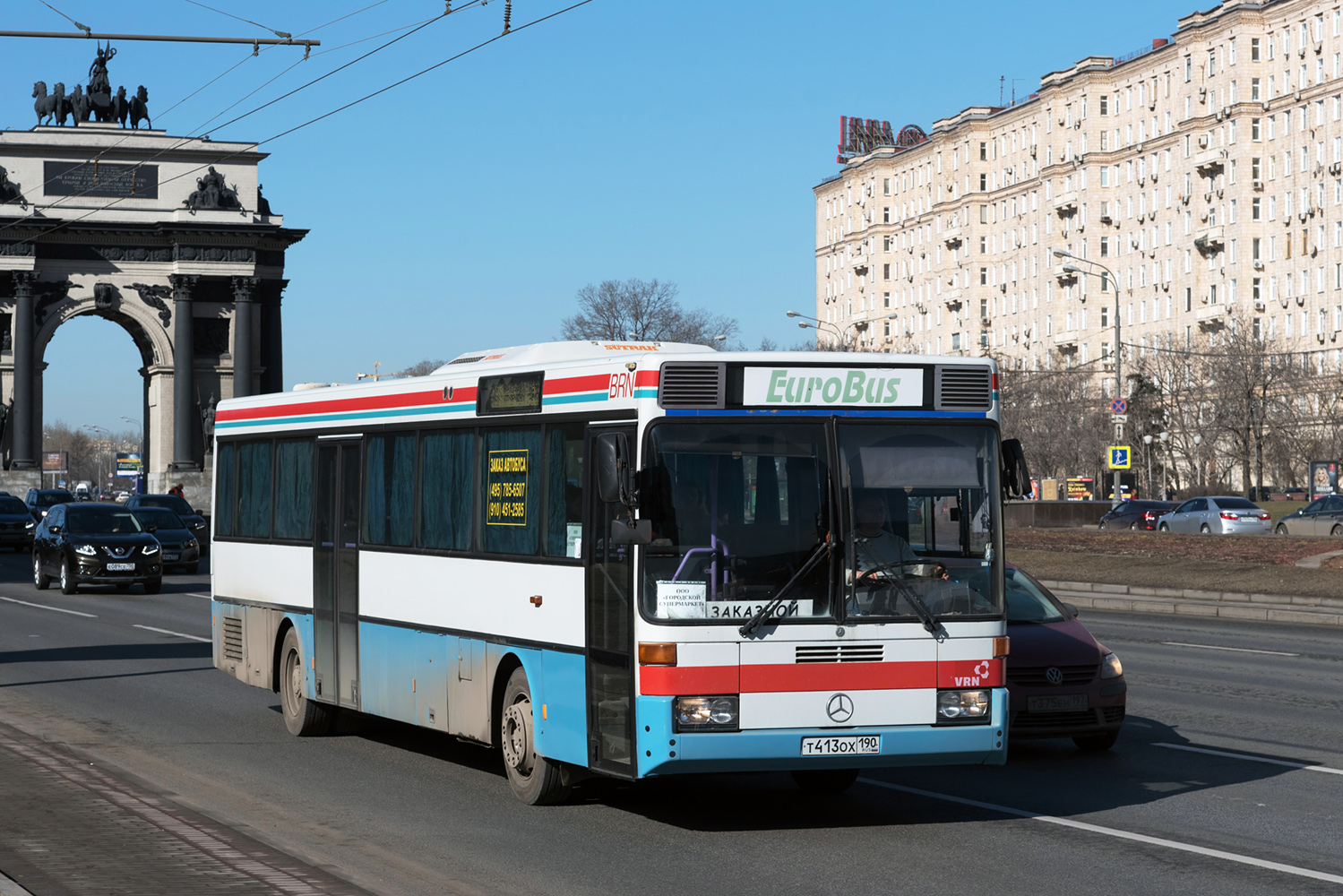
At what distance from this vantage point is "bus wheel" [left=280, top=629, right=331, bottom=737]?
13.4 metres

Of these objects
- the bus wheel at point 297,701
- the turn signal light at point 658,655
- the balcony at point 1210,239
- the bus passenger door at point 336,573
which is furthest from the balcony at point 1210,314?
the turn signal light at point 658,655

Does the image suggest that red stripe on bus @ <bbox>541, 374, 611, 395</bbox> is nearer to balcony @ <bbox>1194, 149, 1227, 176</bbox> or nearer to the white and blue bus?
the white and blue bus

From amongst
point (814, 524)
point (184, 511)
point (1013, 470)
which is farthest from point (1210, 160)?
point (814, 524)

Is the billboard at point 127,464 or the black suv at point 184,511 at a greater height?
the billboard at point 127,464

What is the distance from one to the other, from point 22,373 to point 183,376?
693cm

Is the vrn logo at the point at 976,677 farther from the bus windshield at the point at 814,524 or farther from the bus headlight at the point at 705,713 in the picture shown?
the bus headlight at the point at 705,713

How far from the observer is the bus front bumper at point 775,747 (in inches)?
352

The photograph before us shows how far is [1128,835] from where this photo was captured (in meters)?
9.30

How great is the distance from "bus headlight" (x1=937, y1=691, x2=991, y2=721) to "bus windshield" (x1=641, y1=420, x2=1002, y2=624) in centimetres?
42

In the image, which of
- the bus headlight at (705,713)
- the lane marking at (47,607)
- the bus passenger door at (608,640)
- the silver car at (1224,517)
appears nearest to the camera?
the bus headlight at (705,713)

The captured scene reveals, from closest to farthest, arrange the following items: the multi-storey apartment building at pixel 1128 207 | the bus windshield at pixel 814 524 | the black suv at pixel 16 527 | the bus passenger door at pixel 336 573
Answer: the bus windshield at pixel 814 524, the bus passenger door at pixel 336 573, the black suv at pixel 16 527, the multi-storey apartment building at pixel 1128 207

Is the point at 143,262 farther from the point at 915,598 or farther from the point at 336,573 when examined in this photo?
the point at 915,598

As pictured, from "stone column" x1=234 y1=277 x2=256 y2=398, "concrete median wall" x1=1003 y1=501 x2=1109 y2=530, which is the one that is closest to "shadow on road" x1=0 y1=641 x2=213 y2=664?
"concrete median wall" x1=1003 y1=501 x2=1109 y2=530

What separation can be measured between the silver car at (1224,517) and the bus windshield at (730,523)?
44347 mm
